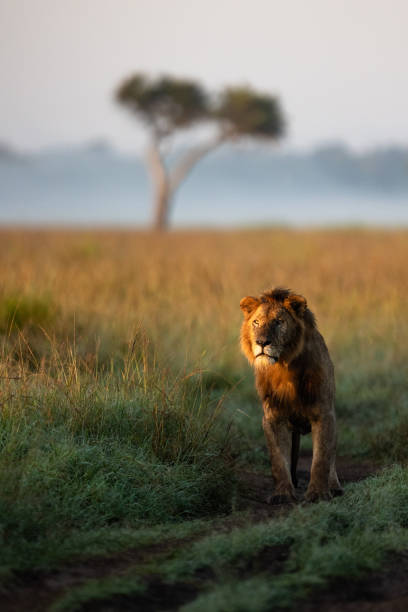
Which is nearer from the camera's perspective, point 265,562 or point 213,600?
point 213,600

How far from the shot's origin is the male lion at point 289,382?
17.6ft

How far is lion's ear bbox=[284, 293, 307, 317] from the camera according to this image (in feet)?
17.9

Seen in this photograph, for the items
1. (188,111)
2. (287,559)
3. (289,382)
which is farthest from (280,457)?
(188,111)

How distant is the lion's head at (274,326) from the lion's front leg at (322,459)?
0.51 m

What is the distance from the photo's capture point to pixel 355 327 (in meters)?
11.2

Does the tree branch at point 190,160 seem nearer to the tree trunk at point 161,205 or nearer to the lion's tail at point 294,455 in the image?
the tree trunk at point 161,205

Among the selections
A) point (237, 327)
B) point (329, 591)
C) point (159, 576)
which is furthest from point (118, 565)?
point (237, 327)

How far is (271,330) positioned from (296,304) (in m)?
0.29

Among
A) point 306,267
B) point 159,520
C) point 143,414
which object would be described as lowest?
point 159,520

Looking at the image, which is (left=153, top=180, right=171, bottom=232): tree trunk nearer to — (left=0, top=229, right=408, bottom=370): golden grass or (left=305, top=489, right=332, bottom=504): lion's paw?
(left=0, top=229, right=408, bottom=370): golden grass

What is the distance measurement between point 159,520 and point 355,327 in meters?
6.72

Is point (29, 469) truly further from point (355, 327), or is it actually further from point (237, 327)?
point (355, 327)

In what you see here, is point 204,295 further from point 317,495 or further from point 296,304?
point 317,495

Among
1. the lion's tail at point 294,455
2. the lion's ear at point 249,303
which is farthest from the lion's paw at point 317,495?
the lion's ear at point 249,303
